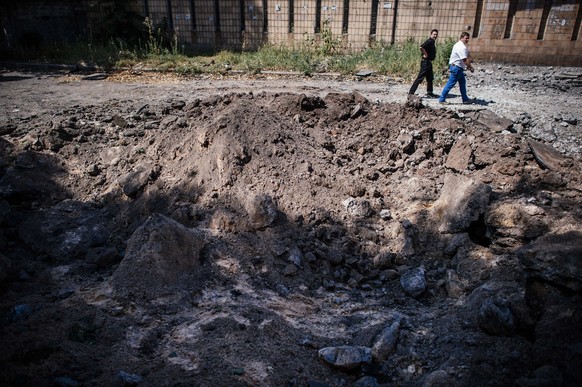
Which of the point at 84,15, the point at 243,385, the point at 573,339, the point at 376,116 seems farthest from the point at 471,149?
the point at 84,15

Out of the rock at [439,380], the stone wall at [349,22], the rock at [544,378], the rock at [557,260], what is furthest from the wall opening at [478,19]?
the rock at [439,380]

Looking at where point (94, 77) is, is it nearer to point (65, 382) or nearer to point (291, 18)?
point (291, 18)

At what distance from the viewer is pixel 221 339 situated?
2912 mm

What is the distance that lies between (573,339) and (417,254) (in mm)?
1800

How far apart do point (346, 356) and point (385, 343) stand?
337mm

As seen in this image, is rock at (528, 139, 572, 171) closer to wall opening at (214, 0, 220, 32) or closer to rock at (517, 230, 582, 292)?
rock at (517, 230, 582, 292)

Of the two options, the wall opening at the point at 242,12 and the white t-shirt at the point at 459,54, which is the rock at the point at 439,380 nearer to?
the white t-shirt at the point at 459,54

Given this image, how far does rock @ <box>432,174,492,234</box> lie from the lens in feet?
13.6

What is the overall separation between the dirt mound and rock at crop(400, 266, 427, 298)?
2 centimetres

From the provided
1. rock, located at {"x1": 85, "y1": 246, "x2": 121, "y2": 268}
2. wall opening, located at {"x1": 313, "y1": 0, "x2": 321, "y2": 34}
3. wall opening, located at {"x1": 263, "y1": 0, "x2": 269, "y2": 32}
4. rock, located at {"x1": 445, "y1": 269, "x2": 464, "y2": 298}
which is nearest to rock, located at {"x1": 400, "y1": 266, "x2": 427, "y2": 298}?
rock, located at {"x1": 445, "y1": 269, "x2": 464, "y2": 298}

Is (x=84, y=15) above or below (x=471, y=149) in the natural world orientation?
above

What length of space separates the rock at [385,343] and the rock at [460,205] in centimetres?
163

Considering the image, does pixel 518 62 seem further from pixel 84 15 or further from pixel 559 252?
pixel 84 15

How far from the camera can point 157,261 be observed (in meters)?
3.49
